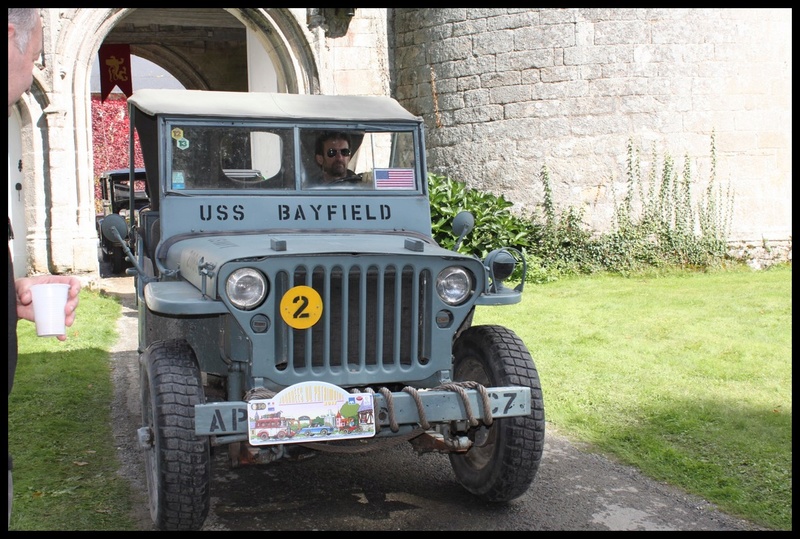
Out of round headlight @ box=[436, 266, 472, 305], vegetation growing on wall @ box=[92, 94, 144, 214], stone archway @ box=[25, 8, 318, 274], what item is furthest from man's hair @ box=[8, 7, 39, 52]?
vegetation growing on wall @ box=[92, 94, 144, 214]

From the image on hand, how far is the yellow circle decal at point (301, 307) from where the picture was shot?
383 centimetres

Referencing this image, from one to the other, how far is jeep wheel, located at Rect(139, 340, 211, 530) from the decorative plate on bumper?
11.2 inches

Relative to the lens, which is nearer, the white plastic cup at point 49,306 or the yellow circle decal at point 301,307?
the white plastic cup at point 49,306

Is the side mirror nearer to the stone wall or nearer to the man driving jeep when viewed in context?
the man driving jeep

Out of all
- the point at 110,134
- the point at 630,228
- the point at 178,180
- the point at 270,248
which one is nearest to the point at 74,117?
the point at 630,228

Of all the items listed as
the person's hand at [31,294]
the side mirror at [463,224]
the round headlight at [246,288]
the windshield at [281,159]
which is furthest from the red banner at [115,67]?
the person's hand at [31,294]

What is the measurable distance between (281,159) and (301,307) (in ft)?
4.90

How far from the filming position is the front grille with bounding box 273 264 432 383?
388cm

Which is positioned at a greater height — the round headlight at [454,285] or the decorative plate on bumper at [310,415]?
the round headlight at [454,285]

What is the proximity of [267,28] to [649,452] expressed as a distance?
1000 centimetres

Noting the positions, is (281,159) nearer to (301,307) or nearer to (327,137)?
(327,137)

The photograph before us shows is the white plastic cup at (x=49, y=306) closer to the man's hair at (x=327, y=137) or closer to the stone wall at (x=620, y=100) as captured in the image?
the man's hair at (x=327, y=137)

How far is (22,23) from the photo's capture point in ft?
7.48

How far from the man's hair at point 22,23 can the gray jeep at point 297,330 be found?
1.60 metres
